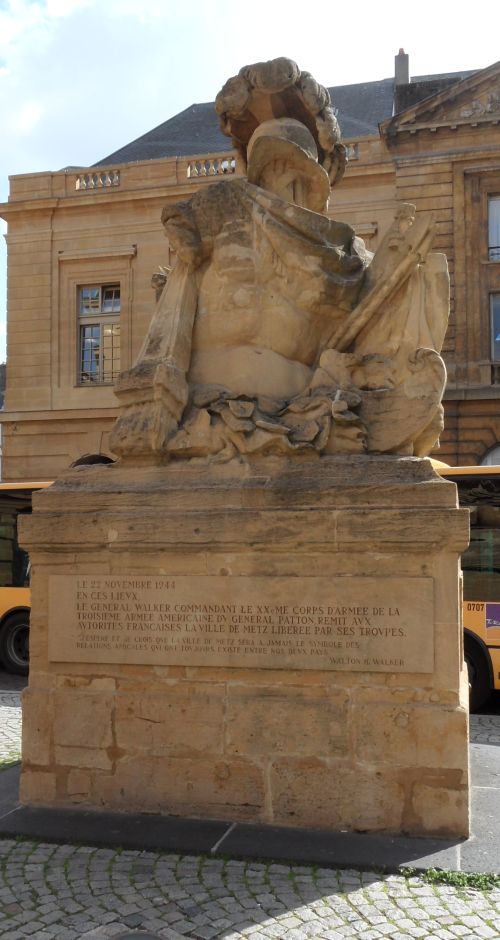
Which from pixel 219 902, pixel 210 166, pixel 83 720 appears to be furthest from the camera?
pixel 210 166

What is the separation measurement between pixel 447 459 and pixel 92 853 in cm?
2094

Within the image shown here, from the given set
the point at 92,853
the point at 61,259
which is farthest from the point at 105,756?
the point at 61,259

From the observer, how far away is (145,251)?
→ 88.5 ft

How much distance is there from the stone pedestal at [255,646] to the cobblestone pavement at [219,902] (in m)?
0.49

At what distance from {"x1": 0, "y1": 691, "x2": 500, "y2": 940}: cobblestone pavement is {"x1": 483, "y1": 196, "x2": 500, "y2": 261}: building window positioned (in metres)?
23.8

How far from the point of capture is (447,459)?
943 inches

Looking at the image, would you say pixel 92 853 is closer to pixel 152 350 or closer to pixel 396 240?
pixel 152 350

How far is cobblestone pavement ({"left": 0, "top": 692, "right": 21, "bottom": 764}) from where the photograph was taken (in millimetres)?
6250

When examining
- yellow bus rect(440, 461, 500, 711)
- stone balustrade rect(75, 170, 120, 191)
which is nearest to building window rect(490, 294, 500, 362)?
stone balustrade rect(75, 170, 120, 191)

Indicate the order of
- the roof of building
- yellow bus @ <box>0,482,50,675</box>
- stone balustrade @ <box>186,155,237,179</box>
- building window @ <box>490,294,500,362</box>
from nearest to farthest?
yellow bus @ <box>0,482,50,675</box>, building window @ <box>490,294,500,362</box>, stone balustrade @ <box>186,155,237,179</box>, the roof of building

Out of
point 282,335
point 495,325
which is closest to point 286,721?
point 282,335

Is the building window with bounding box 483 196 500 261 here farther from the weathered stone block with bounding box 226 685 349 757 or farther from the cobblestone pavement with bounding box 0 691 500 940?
the cobblestone pavement with bounding box 0 691 500 940

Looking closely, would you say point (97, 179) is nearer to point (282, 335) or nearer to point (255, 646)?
point (282, 335)

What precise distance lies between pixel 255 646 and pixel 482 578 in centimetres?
571
